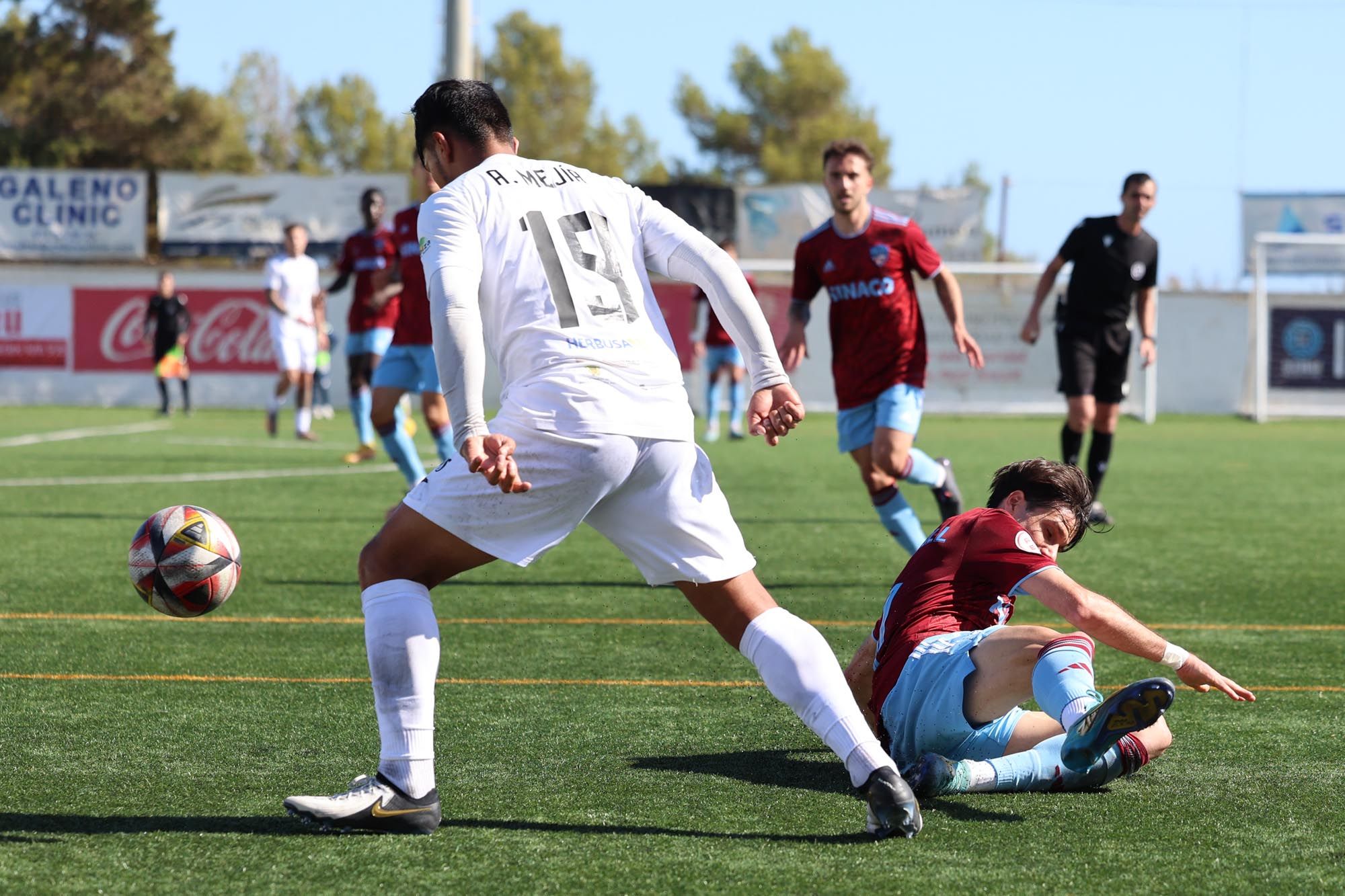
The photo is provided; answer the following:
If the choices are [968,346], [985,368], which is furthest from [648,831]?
[985,368]

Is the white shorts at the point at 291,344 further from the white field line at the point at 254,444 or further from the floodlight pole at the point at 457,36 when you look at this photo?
the floodlight pole at the point at 457,36

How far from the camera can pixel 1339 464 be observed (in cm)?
1639

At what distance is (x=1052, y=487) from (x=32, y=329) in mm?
25519

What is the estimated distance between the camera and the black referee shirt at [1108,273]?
1041 cm

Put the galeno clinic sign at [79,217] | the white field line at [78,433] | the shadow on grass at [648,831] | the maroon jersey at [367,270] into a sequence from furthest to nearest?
the galeno clinic sign at [79,217] → the white field line at [78,433] → the maroon jersey at [367,270] → the shadow on grass at [648,831]

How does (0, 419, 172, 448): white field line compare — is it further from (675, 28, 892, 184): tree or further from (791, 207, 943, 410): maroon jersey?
(675, 28, 892, 184): tree

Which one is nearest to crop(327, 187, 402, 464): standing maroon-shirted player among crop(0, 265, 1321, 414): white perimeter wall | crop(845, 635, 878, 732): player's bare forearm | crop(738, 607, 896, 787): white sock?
crop(845, 635, 878, 732): player's bare forearm

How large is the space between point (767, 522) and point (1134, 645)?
6942mm

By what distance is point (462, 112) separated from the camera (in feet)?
12.1

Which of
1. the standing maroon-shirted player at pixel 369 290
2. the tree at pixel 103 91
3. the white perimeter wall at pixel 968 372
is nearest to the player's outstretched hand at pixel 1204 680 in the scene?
the standing maroon-shirted player at pixel 369 290

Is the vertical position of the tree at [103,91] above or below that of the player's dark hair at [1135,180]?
above

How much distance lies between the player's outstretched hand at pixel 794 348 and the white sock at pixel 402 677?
13.7 feet

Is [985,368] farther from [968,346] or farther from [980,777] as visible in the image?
[980,777]

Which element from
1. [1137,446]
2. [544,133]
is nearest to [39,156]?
[544,133]
